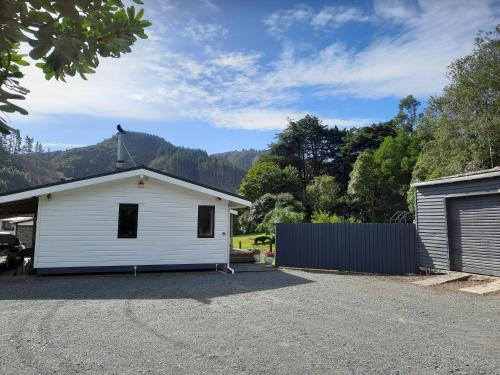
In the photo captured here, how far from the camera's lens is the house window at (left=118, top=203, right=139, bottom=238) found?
11.6 metres

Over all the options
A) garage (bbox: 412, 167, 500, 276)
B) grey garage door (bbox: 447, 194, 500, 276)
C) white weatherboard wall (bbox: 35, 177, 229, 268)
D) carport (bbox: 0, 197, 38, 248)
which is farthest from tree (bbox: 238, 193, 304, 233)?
carport (bbox: 0, 197, 38, 248)

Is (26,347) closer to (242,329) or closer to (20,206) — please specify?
(242,329)

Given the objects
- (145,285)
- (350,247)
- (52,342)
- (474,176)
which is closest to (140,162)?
(350,247)

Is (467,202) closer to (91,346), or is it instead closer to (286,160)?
(91,346)

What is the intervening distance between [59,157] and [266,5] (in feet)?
367

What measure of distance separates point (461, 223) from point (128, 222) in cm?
1020

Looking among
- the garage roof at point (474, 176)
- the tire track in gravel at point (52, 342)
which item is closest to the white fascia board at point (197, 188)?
the tire track in gravel at point (52, 342)

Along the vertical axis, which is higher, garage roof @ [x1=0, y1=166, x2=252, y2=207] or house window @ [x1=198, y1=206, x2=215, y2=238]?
garage roof @ [x1=0, y1=166, x2=252, y2=207]

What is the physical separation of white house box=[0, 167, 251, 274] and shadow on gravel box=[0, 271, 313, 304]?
1.65 feet

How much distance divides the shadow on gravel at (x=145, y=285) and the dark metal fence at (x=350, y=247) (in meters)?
1.93

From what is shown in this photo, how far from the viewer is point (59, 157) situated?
104 metres

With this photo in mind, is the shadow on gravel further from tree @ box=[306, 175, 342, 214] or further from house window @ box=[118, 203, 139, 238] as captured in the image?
tree @ box=[306, 175, 342, 214]

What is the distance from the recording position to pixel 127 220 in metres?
11.7

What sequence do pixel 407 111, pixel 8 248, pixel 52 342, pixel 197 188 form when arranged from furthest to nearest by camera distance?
1. pixel 407 111
2. pixel 8 248
3. pixel 197 188
4. pixel 52 342
